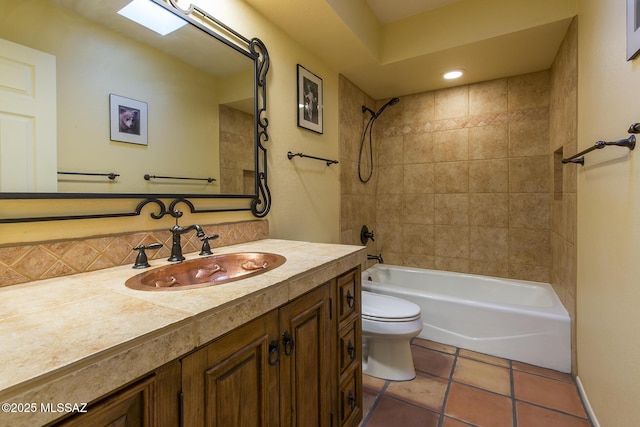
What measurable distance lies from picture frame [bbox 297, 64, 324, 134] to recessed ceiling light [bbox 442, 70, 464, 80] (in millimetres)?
1154

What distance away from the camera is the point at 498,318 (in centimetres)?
203

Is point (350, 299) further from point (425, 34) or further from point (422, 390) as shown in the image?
point (425, 34)

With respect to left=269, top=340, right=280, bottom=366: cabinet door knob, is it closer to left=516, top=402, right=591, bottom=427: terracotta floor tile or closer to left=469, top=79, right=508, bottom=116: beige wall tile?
left=516, top=402, right=591, bottom=427: terracotta floor tile

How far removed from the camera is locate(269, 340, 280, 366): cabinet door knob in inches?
32.4

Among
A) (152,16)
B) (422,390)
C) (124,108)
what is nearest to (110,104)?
(124,108)

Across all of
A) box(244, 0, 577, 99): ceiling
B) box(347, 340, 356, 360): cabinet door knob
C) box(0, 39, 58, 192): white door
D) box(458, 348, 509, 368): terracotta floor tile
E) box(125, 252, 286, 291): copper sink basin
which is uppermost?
box(244, 0, 577, 99): ceiling

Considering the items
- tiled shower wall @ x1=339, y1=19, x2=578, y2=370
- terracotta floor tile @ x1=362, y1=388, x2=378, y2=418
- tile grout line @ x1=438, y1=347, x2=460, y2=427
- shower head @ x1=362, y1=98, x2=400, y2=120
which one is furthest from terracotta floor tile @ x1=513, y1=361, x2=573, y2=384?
shower head @ x1=362, y1=98, x2=400, y2=120

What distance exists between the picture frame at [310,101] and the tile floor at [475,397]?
5.68 ft

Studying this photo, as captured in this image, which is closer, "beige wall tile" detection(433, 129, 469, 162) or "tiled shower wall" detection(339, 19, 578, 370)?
"tiled shower wall" detection(339, 19, 578, 370)

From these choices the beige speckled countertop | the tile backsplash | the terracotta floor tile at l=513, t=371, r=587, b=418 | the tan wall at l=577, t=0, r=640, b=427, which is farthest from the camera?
the terracotta floor tile at l=513, t=371, r=587, b=418

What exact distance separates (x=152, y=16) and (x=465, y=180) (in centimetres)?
266

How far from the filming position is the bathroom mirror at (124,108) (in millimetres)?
857

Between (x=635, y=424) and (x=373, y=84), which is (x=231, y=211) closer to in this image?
(x=635, y=424)

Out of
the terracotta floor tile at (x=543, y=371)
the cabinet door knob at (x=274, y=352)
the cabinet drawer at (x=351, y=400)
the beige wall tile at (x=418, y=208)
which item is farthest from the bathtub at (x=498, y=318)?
the cabinet door knob at (x=274, y=352)
